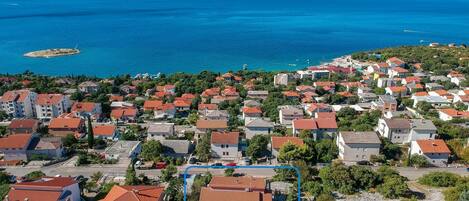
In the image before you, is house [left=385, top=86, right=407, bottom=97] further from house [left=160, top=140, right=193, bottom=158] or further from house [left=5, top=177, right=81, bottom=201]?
house [left=5, top=177, right=81, bottom=201]

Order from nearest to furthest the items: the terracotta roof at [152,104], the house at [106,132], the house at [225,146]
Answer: the house at [225,146] < the house at [106,132] < the terracotta roof at [152,104]

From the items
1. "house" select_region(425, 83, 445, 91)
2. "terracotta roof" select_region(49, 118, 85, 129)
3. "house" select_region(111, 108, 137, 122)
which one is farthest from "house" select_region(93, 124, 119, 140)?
"house" select_region(425, 83, 445, 91)

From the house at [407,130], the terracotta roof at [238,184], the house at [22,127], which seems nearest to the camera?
the terracotta roof at [238,184]

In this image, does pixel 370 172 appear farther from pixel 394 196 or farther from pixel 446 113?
pixel 446 113

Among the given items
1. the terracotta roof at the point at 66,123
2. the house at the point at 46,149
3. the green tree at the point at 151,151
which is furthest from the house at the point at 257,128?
the terracotta roof at the point at 66,123

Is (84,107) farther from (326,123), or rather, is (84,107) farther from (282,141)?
(326,123)

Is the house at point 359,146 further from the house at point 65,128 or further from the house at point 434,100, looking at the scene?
the house at point 65,128
